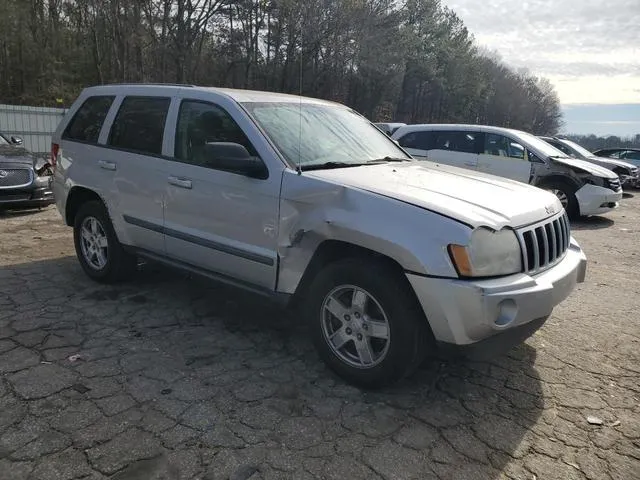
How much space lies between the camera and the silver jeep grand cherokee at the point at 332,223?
281 cm

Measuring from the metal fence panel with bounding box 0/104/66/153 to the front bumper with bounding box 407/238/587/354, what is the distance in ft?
53.4

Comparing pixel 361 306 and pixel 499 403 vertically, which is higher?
pixel 361 306

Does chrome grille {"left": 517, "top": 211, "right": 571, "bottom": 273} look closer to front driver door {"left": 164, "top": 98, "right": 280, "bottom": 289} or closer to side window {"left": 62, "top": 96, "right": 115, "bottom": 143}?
front driver door {"left": 164, "top": 98, "right": 280, "bottom": 289}

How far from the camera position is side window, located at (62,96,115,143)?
16.0ft

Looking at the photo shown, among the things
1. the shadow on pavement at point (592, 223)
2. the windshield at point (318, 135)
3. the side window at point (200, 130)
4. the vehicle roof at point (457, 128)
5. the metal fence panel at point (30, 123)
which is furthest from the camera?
the metal fence panel at point (30, 123)

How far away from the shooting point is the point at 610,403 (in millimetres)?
3207

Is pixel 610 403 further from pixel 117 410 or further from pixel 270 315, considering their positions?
pixel 117 410

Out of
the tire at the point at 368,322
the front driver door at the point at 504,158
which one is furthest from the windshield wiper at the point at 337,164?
the front driver door at the point at 504,158

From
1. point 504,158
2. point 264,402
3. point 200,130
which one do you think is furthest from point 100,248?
point 504,158

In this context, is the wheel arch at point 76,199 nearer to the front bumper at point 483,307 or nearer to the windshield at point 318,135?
the windshield at point 318,135

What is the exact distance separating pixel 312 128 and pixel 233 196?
2.74 ft

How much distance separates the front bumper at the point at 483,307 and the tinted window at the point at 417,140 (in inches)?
333

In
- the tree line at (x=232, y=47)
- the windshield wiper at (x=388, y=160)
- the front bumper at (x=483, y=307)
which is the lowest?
the front bumper at (x=483, y=307)

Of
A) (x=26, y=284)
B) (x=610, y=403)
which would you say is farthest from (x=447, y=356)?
(x=26, y=284)
